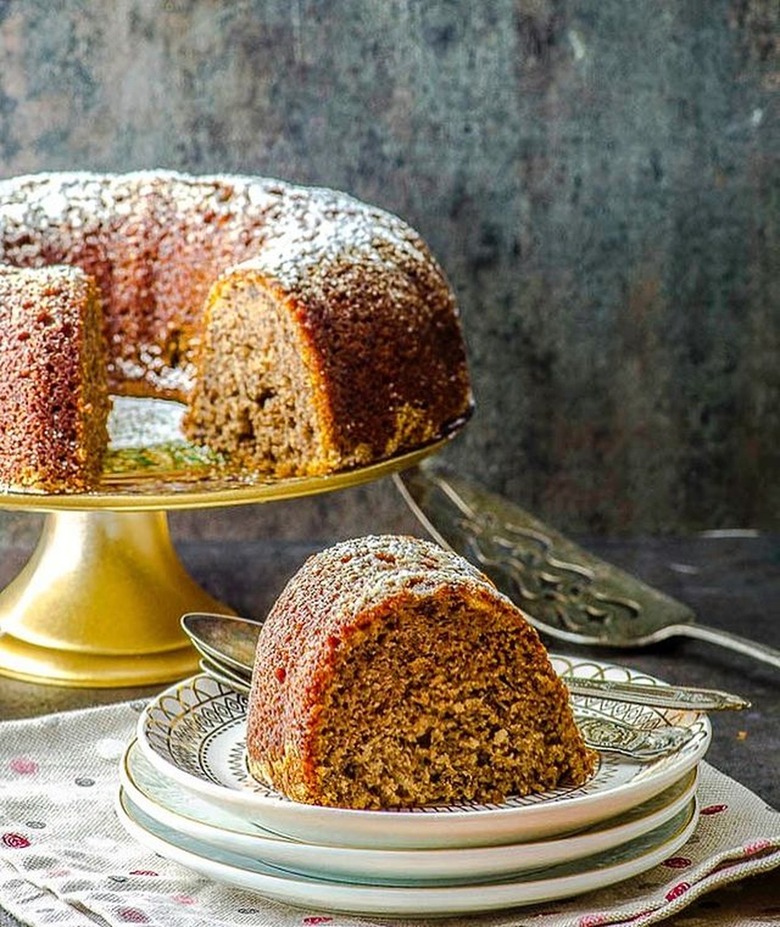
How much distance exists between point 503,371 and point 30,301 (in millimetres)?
828

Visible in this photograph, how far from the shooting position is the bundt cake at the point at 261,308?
72.8 inches

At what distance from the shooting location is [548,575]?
1.98 metres

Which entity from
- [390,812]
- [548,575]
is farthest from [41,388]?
[390,812]

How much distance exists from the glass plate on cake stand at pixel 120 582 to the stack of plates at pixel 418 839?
0.54 m

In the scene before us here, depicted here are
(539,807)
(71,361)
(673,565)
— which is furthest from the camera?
(673,565)

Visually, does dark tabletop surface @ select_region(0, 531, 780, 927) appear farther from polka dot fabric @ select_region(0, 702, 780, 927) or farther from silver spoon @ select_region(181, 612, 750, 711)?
silver spoon @ select_region(181, 612, 750, 711)

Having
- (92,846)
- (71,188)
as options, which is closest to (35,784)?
(92,846)

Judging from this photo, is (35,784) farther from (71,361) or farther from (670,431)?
(670,431)

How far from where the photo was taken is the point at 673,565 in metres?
2.28

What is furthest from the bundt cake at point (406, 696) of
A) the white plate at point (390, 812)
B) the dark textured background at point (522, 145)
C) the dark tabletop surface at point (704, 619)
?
the dark textured background at point (522, 145)

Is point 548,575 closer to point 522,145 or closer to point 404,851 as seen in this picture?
point 522,145

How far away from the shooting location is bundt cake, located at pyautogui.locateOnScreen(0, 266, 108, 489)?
1.75 m

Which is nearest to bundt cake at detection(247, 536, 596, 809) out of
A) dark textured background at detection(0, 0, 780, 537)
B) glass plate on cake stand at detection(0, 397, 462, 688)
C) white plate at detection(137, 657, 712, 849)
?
white plate at detection(137, 657, 712, 849)

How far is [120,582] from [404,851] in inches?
32.2
